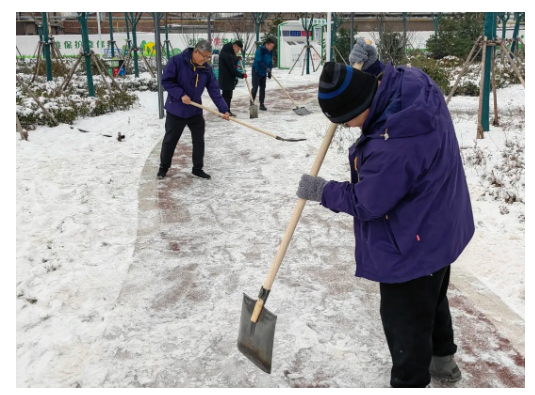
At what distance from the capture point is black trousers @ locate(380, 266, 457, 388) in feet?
6.76

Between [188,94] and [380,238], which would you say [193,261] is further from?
[188,94]

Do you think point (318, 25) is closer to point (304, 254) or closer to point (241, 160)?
point (241, 160)

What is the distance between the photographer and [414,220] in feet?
6.33

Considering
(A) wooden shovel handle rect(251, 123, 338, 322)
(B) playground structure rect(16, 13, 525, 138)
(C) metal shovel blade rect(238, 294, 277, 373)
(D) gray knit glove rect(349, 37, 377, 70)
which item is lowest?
(C) metal shovel blade rect(238, 294, 277, 373)

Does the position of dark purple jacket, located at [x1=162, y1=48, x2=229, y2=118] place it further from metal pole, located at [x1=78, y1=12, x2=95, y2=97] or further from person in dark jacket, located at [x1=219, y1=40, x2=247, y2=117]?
metal pole, located at [x1=78, y1=12, x2=95, y2=97]

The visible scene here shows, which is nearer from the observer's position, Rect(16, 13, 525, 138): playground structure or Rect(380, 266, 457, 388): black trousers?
Rect(380, 266, 457, 388): black trousers

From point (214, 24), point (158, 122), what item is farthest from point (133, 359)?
point (214, 24)

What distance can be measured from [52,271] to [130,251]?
64 centimetres

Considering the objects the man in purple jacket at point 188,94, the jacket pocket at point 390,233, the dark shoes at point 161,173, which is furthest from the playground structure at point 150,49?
the jacket pocket at point 390,233

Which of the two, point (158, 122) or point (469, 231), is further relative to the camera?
point (158, 122)

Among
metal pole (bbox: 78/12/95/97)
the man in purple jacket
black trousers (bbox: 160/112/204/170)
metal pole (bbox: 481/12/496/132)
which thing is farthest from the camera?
metal pole (bbox: 78/12/95/97)

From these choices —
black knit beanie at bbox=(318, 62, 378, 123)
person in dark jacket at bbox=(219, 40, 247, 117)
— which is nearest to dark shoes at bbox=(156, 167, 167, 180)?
person in dark jacket at bbox=(219, 40, 247, 117)

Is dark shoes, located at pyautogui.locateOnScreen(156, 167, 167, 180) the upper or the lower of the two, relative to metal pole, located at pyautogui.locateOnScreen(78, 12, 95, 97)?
lower

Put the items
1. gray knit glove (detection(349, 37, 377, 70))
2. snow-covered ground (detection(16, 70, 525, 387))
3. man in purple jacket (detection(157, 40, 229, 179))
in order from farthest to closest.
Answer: man in purple jacket (detection(157, 40, 229, 179))
gray knit glove (detection(349, 37, 377, 70))
snow-covered ground (detection(16, 70, 525, 387))
